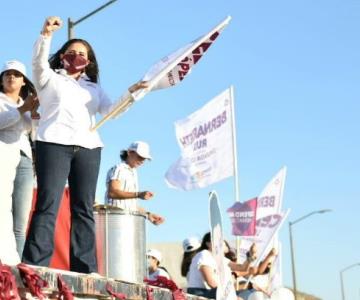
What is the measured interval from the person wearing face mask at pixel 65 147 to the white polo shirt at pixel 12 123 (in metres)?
0.17

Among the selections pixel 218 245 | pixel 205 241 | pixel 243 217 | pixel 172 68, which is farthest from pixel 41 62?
pixel 243 217

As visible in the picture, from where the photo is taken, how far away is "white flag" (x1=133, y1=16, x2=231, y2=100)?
6.32m

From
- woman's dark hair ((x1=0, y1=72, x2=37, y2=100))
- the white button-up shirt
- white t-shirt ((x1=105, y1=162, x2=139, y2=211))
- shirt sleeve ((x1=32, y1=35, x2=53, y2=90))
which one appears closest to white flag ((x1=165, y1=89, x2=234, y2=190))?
white t-shirt ((x1=105, y1=162, x2=139, y2=211))

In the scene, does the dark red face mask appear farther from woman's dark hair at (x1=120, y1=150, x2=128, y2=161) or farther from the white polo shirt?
woman's dark hair at (x1=120, y1=150, x2=128, y2=161)

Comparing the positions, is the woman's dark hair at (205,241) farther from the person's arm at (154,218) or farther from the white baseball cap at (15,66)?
the white baseball cap at (15,66)

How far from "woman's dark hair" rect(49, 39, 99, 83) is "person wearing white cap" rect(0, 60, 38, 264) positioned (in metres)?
0.24

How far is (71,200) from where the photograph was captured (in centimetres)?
582

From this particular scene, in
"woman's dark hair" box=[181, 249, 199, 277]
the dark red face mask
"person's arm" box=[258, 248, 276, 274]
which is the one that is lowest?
"woman's dark hair" box=[181, 249, 199, 277]

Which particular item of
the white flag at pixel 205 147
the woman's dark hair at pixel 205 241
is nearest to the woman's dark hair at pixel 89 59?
the woman's dark hair at pixel 205 241

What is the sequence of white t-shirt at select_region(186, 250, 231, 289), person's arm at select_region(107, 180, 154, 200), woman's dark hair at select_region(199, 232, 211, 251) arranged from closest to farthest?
1. person's arm at select_region(107, 180, 154, 200)
2. white t-shirt at select_region(186, 250, 231, 289)
3. woman's dark hair at select_region(199, 232, 211, 251)

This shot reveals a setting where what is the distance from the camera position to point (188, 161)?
13.9 metres

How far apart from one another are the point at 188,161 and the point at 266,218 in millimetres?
1681

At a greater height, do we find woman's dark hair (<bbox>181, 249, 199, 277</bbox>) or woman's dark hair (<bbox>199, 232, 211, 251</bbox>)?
woman's dark hair (<bbox>199, 232, 211, 251</bbox>)

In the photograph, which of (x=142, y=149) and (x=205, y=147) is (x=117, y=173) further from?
(x=205, y=147)
